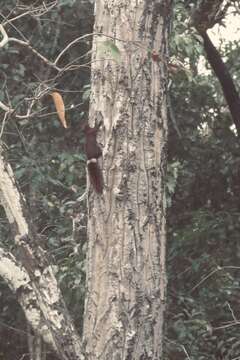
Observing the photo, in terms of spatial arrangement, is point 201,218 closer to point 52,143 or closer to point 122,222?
point 52,143

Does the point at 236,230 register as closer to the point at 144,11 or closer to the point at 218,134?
the point at 218,134

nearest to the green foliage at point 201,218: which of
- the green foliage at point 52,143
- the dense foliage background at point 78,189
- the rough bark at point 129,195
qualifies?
the dense foliage background at point 78,189

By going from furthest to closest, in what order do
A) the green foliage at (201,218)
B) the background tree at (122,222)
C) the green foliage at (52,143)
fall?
the green foliage at (201,218), the green foliage at (52,143), the background tree at (122,222)

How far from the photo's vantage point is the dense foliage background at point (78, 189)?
3719 mm

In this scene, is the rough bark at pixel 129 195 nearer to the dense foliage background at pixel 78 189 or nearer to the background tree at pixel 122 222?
the background tree at pixel 122 222

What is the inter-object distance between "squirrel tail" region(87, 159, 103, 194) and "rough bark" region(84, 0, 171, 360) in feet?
0.04

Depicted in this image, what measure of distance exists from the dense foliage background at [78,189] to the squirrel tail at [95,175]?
167 centimetres

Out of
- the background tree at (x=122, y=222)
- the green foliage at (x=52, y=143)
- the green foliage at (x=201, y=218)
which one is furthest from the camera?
the green foliage at (x=201, y=218)

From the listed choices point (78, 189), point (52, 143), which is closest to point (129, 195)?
point (78, 189)

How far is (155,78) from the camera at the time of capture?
5.47ft

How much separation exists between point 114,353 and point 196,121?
3.64 meters

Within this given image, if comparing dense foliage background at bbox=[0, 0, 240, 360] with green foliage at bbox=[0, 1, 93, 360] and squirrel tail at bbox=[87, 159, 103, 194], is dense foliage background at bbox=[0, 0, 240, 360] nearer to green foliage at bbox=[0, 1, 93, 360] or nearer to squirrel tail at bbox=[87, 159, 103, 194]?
green foliage at bbox=[0, 1, 93, 360]

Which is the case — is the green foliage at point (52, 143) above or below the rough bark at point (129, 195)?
above

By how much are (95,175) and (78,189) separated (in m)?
2.06
